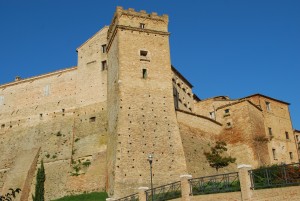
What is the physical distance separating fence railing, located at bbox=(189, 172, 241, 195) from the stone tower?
30.0ft

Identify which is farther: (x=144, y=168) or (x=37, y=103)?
(x=37, y=103)

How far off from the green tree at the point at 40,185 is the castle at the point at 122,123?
40.4 inches

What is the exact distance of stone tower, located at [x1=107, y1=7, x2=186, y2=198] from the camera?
29.3m

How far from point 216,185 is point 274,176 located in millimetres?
3308

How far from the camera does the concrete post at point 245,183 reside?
16594 millimetres

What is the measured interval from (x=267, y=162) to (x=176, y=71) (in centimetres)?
1476

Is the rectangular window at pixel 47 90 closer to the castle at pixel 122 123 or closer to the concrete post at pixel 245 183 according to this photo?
the castle at pixel 122 123

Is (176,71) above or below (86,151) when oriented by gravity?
above

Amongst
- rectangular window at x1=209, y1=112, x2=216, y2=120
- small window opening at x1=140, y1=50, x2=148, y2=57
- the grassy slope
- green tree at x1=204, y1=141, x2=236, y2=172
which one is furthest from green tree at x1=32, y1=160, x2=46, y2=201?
rectangular window at x1=209, y1=112, x2=216, y2=120

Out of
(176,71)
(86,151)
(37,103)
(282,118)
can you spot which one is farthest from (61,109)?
(282,118)

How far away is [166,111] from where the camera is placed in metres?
32.7

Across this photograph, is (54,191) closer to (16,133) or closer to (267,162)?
(16,133)

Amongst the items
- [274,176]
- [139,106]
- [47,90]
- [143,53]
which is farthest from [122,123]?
[274,176]

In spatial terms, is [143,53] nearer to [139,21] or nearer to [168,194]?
[139,21]
